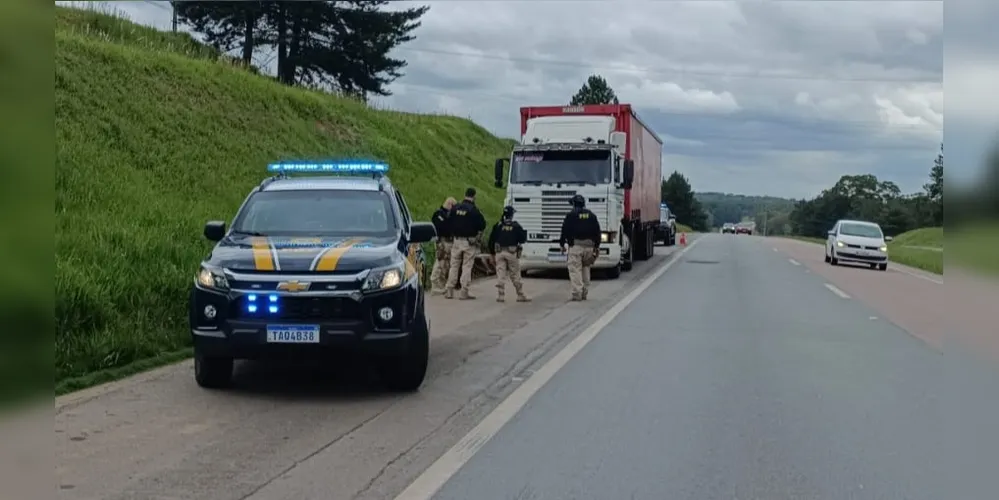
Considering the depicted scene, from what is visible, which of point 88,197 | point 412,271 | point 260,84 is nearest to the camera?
point 412,271

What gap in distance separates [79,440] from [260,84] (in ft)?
85.0

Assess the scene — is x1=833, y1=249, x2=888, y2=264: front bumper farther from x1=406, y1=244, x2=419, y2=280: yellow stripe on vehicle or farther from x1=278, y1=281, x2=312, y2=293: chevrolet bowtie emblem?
A: x1=278, y1=281, x2=312, y2=293: chevrolet bowtie emblem

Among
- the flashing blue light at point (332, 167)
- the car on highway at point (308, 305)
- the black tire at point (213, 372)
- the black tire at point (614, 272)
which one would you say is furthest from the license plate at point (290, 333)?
the black tire at point (614, 272)

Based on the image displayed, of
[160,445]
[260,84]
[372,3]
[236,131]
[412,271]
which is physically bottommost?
[160,445]

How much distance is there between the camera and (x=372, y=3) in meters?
47.0

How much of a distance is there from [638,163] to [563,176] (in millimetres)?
5028

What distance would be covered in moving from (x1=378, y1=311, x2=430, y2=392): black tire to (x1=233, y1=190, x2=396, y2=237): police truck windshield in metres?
1.16

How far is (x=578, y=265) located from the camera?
17.9 meters

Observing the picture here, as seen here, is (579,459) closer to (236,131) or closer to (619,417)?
(619,417)

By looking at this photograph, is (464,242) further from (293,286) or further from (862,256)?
(862,256)

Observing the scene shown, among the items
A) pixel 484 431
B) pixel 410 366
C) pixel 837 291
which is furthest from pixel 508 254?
pixel 484 431

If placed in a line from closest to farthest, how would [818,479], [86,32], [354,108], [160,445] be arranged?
[818,479]
[160,445]
[86,32]
[354,108]

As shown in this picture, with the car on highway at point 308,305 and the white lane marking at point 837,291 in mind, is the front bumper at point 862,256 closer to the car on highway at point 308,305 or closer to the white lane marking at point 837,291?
the white lane marking at point 837,291

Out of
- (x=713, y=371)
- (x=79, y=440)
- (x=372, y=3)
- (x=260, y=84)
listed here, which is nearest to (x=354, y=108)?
Result: (x=260, y=84)
